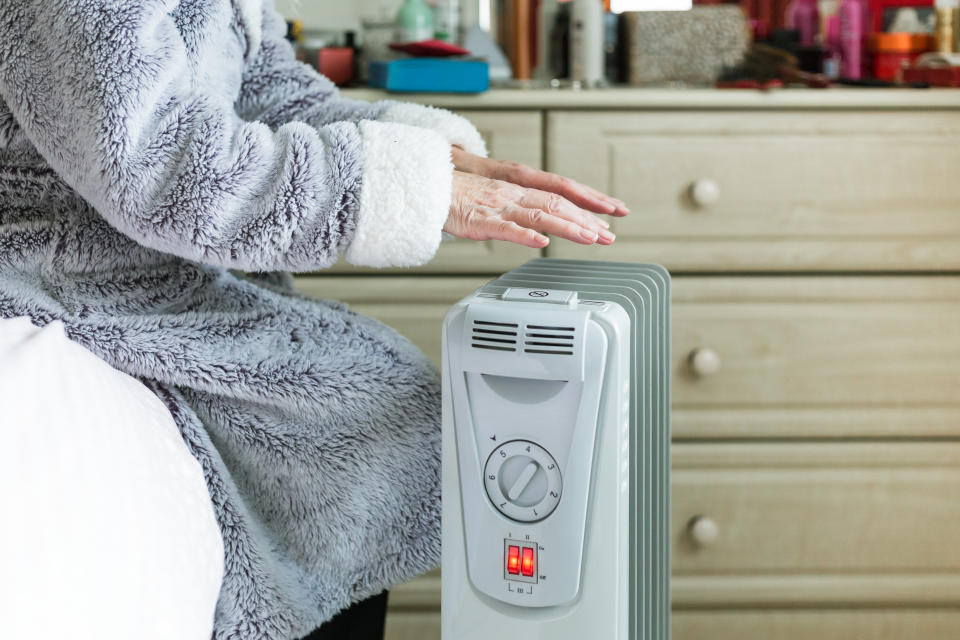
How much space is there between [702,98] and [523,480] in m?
0.81

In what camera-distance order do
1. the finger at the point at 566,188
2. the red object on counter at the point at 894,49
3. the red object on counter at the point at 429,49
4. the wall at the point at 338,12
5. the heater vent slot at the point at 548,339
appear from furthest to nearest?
the wall at the point at 338,12 < the red object on counter at the point at 894,49 < the red object on counter at the point at 429,49 < the finger at the point at 566,188 < the heater vent slot at the point at 548,339

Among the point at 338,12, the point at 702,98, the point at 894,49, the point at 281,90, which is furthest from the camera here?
the point at 338,12

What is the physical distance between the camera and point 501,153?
4.36ft

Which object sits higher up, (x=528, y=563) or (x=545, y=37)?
(x=545, y=37)

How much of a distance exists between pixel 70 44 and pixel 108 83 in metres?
0.04

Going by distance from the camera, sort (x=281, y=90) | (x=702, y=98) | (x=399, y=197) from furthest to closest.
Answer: (x=702, y=98)
(x=281, y=90)
(x=399, y=197)

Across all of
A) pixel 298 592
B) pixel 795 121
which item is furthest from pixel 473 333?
pixel 795 121

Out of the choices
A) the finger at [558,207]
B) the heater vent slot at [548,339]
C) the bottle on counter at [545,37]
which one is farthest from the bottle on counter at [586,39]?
the heater vent slot at [548,339]

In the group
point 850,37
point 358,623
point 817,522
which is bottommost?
point 817,522

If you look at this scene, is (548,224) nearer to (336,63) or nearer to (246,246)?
(246,246)

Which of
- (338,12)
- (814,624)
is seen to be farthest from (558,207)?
(338,12)

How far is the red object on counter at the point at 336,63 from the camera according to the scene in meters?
1.37

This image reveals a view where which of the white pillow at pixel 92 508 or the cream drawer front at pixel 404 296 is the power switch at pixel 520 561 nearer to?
the white pillow at pixel 92 508

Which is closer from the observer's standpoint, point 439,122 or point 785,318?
point 439,122
